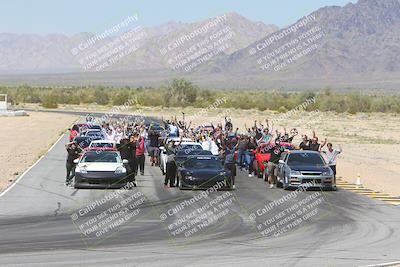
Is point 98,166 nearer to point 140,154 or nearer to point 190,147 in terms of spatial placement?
point 140,154

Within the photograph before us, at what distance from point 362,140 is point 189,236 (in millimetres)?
44308

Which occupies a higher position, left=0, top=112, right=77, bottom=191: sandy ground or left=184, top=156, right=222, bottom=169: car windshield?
left=184, top=156, right=222, bottom=169: car windshield

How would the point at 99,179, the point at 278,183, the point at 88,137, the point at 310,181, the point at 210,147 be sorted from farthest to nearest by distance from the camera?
the point at 88,137
the point at 210,147
the point at 278,183
the point at 310,181
the point at 99,179

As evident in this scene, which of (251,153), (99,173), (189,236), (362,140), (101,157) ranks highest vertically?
(101,157)

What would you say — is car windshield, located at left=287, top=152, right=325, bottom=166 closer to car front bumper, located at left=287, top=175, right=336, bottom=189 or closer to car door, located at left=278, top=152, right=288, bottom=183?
car door, located at left=278, top=152, right=288, bottom=183

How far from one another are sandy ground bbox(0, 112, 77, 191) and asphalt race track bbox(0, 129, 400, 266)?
17.4ft

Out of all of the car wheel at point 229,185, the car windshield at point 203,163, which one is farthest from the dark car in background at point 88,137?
the car wheel at point 229,185

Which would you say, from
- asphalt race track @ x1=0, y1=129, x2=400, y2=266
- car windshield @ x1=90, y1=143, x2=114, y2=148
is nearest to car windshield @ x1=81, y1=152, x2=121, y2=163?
asphalt race track @ x1=0, y1=129, x2=400, y2=266

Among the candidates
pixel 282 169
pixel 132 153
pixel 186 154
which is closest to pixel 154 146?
pixel 186 154

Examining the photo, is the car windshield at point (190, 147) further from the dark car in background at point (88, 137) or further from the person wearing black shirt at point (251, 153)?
the dark car in background at point (88, 137)

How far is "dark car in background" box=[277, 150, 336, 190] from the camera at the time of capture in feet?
83.7

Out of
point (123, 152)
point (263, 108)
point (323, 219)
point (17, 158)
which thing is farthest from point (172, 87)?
point (323, 219)

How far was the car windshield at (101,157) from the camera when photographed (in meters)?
26.1

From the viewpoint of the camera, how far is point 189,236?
16656 mm
